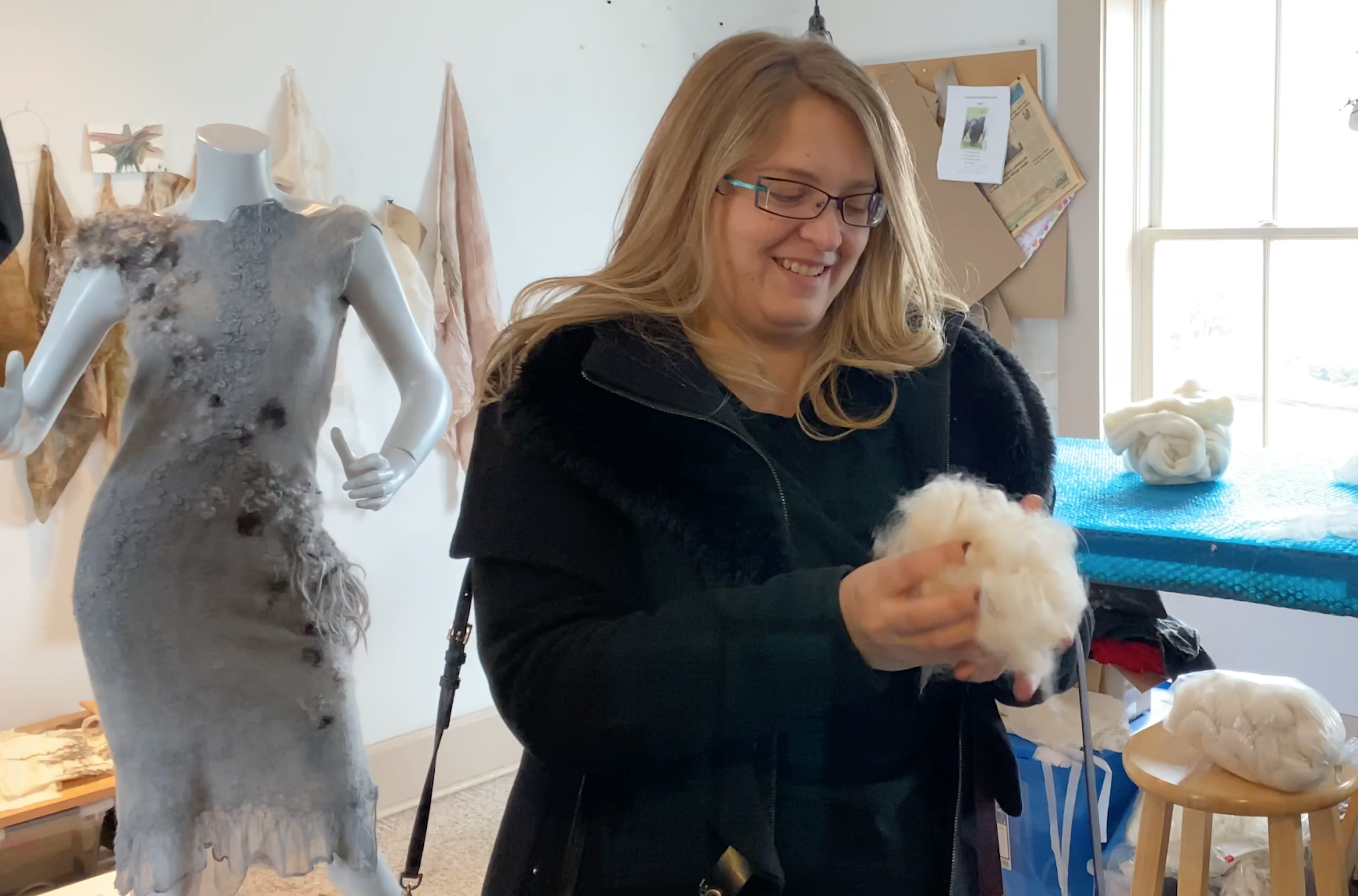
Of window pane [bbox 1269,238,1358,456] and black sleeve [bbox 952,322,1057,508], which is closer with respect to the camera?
black sleeve [bbox 952,322,1057,508]

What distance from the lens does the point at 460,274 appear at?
110 inches

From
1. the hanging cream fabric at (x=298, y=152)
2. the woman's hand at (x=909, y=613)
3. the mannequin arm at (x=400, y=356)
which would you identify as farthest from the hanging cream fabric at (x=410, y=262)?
the woman's hand at (x=909, y=613)

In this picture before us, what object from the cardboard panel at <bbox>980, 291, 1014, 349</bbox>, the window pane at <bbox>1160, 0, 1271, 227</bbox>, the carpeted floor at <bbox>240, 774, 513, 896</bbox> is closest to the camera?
the carpeted floor at <bbox>240, 774, 513, 896</bbox>

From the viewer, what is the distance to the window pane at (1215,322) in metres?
2.81

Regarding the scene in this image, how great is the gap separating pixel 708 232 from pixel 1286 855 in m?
1.12

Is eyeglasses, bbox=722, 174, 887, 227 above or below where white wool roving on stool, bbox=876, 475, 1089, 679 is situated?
above

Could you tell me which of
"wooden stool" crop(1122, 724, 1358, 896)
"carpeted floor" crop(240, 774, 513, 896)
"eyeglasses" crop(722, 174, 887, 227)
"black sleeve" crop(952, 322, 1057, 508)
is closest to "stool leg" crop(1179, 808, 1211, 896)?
"wooden stool" crop(1122, 724, 1358, 896)

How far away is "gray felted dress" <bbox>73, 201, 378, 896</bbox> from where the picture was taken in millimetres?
1572

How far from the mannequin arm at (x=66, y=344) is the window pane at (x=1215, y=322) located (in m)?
2.46

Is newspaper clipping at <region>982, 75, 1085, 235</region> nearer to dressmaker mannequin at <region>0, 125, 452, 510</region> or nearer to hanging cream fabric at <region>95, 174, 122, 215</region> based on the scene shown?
dressmaker mannequin at <region>0, 125, 452, 510</region>

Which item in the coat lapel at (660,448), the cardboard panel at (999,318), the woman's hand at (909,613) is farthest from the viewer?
the cardboard panel at (999,318)

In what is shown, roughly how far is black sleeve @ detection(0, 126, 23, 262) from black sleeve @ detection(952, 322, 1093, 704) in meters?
1.11

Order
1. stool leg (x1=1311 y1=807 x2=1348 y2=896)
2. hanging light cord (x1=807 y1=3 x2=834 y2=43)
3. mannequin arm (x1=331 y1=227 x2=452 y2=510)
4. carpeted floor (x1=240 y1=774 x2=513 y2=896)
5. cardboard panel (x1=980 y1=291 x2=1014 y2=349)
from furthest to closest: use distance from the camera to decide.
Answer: cardboard panel (x1=980 y1=291 x2=1014 y2=349)
carpeted floor (x1=240 y1=774 x2=513 y2=896)
mannequin arm (x1=331 y1=227 x2=452 y2=510)
stool leg (x1=1311 y1=807 x2=1348 y2=896)
hanging light cord (x1=807 y1=3 x2=834 y2=43)

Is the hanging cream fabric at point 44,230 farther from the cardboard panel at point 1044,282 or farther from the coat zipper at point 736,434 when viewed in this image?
the cardboard panel at point 1044,282
